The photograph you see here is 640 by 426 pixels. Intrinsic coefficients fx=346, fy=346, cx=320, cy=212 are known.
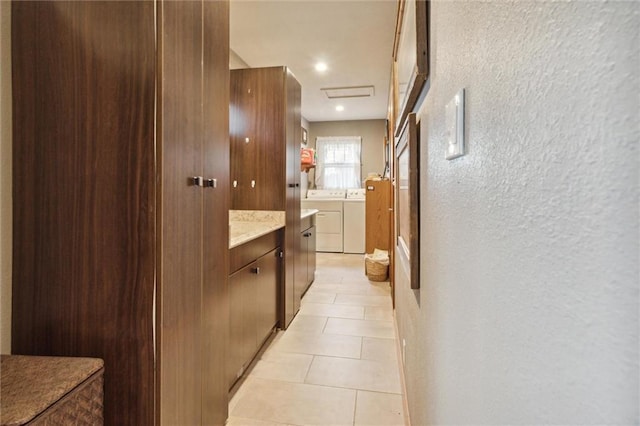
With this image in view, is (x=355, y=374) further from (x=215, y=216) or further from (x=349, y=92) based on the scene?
(x=349, y=92)

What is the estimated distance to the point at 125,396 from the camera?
110 centimetres

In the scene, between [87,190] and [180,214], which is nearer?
[87,190]

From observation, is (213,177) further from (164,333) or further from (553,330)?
(553,330)

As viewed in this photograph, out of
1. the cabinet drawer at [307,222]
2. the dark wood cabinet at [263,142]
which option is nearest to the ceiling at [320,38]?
the dark wood cabinet at [263,142]

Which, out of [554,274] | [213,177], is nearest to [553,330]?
[554,274]

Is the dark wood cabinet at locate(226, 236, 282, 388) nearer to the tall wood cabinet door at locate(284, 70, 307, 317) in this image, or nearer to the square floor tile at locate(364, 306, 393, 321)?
the tall wood cabinet door at locate(284, 70, 307, 317)

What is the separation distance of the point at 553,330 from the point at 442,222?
0.54m

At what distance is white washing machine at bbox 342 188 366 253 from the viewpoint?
6.02m

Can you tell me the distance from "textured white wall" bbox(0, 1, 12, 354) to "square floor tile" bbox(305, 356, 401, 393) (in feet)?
4.74

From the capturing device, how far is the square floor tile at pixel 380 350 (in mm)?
2305

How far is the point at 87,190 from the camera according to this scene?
1.10 metres

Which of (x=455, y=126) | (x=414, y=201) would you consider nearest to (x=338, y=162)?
(x=414, y=201)

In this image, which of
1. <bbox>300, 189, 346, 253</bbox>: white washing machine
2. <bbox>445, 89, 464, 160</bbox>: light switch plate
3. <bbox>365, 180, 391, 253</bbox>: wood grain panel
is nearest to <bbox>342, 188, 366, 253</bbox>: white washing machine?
<bbox>300, 189, 346, 253</bbox>: white washing machine

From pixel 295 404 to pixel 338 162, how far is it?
551 cm
